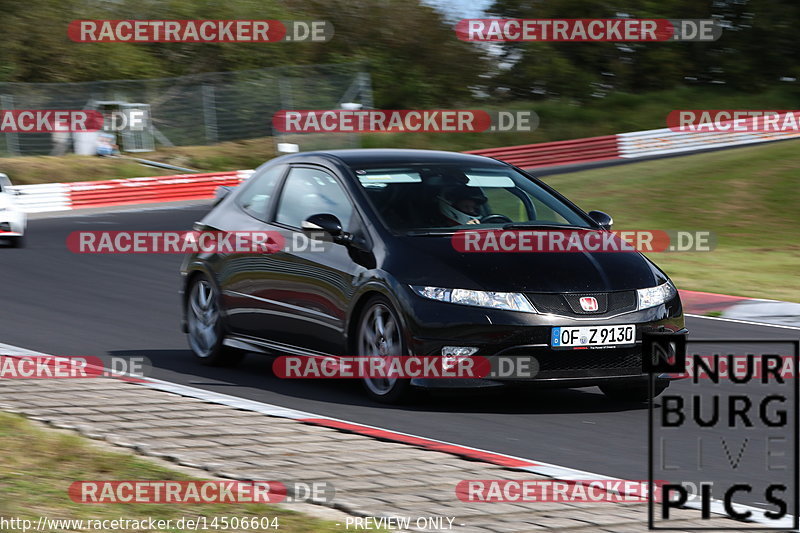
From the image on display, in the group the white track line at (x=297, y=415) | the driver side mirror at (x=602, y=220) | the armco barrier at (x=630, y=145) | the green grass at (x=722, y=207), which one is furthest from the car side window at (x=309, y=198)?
the armco barrier at (x=630, y=145)

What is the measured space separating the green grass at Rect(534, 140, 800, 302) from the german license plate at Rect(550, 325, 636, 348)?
7.11m

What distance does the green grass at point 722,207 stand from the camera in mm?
16812

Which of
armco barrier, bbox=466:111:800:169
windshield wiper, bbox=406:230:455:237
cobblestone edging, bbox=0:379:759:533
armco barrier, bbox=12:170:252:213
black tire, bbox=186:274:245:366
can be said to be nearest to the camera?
cobblestone edging, bbox=0:379:759:533

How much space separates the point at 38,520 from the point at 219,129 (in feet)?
108

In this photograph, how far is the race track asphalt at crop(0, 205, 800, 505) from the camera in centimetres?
686

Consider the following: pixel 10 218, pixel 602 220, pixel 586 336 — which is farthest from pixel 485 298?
pixel 10 218

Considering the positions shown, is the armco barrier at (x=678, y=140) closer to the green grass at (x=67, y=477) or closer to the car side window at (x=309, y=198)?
the car side window at (x=309, y=198)

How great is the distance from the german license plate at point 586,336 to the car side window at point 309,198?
1717 millimetres

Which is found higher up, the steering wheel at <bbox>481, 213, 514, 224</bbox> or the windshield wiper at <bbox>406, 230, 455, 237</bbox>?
the steering wheel at <bbox>481, 213, 514, 224</bbox>

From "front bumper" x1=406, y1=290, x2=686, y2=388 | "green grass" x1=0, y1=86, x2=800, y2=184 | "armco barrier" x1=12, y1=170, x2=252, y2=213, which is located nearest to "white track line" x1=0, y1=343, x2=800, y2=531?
"front bumper" x1=406, y1=290, x2=686, y2=388

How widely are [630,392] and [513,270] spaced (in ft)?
4.13

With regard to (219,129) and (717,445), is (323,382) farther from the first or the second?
(219,129)

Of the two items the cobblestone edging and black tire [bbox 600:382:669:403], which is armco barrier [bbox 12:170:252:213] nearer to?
the cobblestone edging

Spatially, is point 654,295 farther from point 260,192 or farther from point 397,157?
point 260,192
